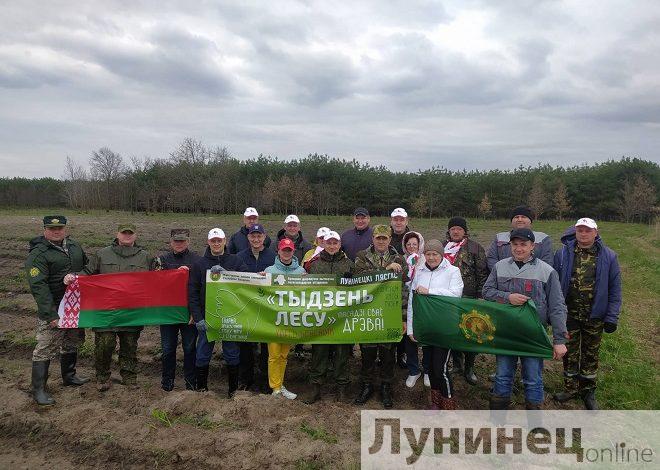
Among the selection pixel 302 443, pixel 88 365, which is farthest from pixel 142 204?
pixel 302 443

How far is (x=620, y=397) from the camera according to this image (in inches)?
241

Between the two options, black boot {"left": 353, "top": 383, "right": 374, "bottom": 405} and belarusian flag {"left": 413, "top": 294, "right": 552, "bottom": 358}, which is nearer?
belarusian flag {"left": 413, "top": 294, "right": 552, "bottom": 358}

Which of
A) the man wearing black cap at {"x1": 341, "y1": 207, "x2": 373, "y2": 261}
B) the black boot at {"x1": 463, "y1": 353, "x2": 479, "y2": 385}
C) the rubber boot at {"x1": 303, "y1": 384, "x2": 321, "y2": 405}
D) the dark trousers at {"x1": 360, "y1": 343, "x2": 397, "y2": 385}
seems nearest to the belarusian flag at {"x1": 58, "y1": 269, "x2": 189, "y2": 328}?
the rubber boot at {"x1": 303, "y1": 384, "x2": 321, "y2": 405}

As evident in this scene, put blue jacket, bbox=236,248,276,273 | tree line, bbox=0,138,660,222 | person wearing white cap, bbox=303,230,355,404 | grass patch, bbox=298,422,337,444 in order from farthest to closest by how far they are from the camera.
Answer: tree line, bbox=0,138,660,222 < blue jacket, bbox=236,248,276,273 < person wearing white cap, bbox=303,230,355,404 < grass patch, bbox=298,422,337,444

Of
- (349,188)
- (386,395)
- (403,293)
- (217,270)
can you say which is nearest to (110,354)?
(217,270)

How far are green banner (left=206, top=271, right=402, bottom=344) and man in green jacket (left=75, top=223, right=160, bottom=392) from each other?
1.28 meters

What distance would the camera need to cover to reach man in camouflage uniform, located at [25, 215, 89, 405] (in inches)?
228

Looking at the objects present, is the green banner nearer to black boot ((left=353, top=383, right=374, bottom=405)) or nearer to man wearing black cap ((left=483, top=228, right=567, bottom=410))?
black boot ((left=353, top=383, right=374, bottom=405))

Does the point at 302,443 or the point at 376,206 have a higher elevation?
the point at 376,206

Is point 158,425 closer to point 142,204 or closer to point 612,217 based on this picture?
point 142,204

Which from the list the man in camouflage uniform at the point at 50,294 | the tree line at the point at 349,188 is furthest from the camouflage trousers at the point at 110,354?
the tree line at the point at 349,188

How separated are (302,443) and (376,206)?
54.3m

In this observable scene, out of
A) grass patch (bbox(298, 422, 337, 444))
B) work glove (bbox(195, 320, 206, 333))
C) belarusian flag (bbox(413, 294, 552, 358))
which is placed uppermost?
belarusian flag (bbox(413, 294, 552, 358))

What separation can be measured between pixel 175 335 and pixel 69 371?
155cm
